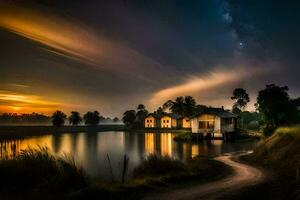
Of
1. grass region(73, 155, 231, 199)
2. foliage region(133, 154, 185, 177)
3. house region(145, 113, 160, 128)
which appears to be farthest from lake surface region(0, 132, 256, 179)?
house region(145, 113, 160, 128)

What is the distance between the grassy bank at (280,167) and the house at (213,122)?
48.7m

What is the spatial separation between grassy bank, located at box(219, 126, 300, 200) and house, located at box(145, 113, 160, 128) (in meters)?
111

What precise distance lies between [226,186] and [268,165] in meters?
10.1

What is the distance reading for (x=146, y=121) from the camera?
146250 millimetres

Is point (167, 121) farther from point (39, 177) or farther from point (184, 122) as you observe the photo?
point (39, 177)

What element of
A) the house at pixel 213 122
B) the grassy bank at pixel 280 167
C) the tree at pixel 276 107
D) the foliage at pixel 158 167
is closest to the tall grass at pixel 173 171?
the foliage at pixel 158 167

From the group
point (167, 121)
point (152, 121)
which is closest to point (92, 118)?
Answer: point (152, 121)

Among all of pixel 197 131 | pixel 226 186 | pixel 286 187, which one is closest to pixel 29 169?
pixel 226 186

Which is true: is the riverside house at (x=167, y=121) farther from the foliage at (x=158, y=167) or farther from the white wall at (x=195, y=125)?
the foliage at (x=158, y=167)

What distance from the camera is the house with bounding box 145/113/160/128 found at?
5576 inches

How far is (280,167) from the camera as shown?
2203 centimetres

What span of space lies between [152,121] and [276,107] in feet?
342

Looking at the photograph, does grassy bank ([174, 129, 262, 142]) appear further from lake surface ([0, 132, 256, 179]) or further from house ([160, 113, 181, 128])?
house ([160, 113, 181, 128])

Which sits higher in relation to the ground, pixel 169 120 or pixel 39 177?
pixel 169 120
